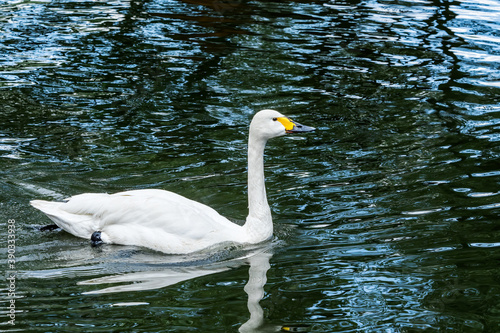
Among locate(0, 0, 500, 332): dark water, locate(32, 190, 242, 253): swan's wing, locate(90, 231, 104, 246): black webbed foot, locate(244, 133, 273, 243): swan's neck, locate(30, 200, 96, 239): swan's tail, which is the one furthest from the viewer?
locate(30, 200, 96, 239): swan's tail

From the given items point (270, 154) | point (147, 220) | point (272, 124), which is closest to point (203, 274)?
point (147, 220)

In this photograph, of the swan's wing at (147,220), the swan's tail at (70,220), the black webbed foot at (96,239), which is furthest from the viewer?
the swan's tail at (70,220)

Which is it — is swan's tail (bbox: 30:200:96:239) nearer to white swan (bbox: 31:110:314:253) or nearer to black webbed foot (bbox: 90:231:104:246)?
white swan (bbox: 31:110:314:253)

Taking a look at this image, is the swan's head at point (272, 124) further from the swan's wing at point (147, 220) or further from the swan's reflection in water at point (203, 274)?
the swan's reflection in water at point (203, 274)

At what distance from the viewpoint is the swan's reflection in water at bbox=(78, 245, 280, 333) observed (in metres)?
6.67

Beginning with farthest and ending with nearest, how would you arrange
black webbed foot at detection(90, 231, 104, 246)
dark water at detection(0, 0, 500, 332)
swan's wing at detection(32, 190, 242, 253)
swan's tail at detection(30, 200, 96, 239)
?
swan's tail at detection(30, 200, 96, 239) → black webbed foot at detection(90, 231, 104, 246) → swan's wing at detection(32, 190, 242, 253) → dark water at detection(0, 0, 500, 332)

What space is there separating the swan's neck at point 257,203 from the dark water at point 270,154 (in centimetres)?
18

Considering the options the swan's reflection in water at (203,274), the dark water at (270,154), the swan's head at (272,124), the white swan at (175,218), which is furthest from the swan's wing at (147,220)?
the swan's head at (272,124)

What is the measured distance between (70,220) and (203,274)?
1.84 m

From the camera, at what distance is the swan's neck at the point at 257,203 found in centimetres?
807

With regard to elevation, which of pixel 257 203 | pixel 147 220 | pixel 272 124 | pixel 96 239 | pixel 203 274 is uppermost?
pixel 272 124

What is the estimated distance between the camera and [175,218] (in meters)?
8.02

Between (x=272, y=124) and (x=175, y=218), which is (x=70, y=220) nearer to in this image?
(x=175, y=218)

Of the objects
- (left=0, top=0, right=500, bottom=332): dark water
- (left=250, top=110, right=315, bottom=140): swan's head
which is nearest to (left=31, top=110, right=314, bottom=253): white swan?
(left=250, top=110, right=315, bottom=140): swan's head
